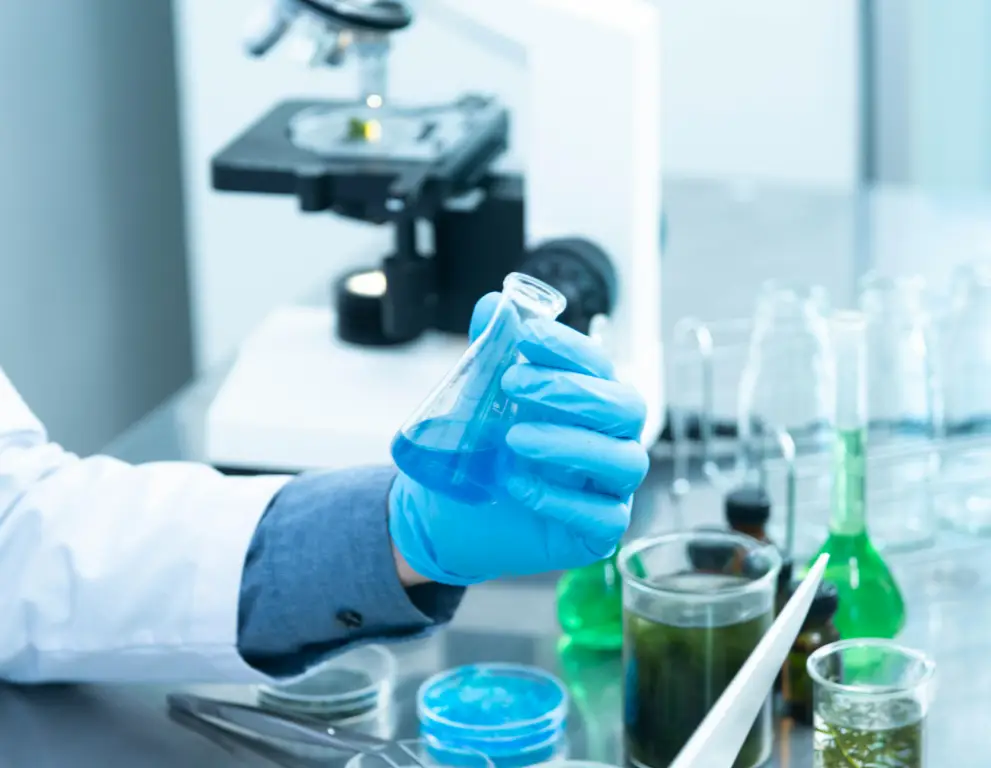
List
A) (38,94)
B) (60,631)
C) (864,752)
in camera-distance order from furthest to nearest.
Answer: (38,94) → (60,631) → (864,752)

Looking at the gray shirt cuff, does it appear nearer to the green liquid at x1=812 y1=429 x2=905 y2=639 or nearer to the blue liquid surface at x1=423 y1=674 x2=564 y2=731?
the blue liquid surface at x1=423 y1=674 x2=564 y2=731

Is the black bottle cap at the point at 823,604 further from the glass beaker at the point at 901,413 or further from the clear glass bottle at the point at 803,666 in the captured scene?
the glass beaker at the point at 901,413

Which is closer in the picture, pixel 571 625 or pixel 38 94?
pixel 571 625

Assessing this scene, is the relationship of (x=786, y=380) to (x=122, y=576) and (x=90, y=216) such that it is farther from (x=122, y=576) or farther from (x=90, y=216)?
(x=90, y=216)

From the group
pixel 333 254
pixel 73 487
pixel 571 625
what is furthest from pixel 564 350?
pixel 333 254

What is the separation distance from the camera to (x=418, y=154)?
5.46ft

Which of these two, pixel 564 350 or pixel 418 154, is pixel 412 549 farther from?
pixel 418 154

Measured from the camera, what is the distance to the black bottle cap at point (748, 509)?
123 centimetres

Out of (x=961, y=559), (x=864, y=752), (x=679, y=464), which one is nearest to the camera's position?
(x=864, y=752)

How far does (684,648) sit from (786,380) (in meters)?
0.54

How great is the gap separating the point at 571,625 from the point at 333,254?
6.49 ft

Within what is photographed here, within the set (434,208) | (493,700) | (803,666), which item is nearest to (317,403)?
(434,208)

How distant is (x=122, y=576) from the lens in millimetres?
1239

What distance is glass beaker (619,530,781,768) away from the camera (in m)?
1.05
